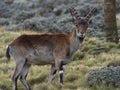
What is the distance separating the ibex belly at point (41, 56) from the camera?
1054 centimetres

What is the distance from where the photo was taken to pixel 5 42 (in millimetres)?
16844

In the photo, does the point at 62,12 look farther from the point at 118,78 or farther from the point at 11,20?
the point at 118,78

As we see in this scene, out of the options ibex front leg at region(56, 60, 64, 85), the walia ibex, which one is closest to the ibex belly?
the walia ibex

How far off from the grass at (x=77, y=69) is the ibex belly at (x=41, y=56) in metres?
0.58

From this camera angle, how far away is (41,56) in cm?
1057

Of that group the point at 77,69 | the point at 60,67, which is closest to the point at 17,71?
the point at 60,67

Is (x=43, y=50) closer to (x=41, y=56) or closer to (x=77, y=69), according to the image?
(x=41, y=56)

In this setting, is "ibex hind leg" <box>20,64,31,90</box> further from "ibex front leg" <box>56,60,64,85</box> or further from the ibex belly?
"ibex front leg" <box>56,60,64,85</box>

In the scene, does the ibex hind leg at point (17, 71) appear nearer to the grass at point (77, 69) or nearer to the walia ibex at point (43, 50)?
the walia ibex at point (43, 50)

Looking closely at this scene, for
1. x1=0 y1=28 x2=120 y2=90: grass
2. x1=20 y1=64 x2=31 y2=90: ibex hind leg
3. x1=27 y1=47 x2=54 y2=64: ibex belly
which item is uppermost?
x1=27 y1=47 x2=54 y2=64: ibex belly

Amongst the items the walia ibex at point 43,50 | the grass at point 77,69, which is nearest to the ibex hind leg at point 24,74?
the walia ibex at point 43,50

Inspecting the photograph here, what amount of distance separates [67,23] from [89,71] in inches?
440

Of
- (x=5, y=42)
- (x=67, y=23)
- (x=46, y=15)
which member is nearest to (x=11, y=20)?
(x=46, y=15)

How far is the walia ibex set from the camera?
10.4 metres
